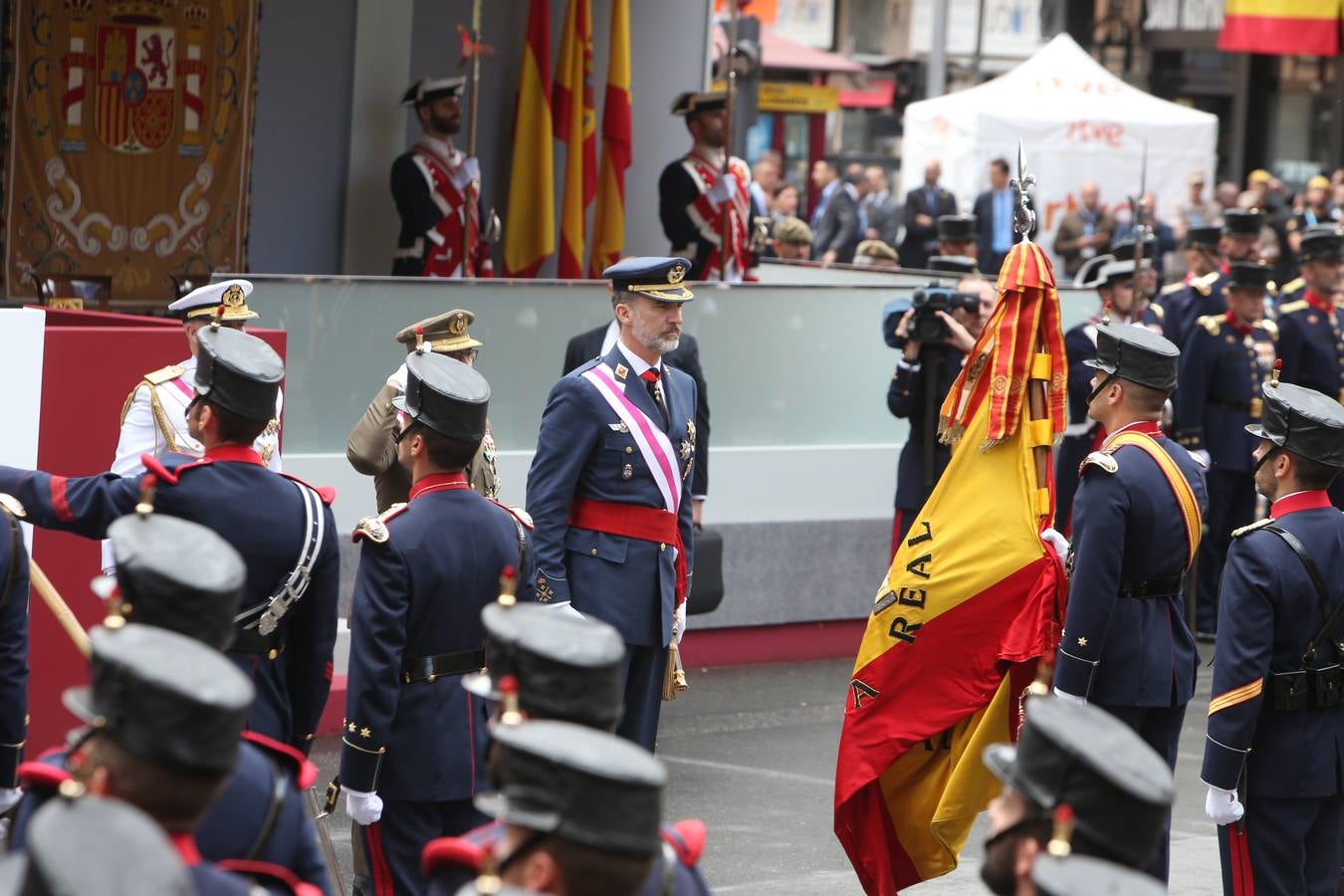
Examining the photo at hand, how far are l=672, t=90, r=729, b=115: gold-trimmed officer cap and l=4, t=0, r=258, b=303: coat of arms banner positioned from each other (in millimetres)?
2479

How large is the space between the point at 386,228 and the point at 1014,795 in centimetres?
963

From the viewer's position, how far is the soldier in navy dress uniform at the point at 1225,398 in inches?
442

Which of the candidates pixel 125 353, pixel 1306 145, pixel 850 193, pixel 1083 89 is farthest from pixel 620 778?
pixel 1306 145

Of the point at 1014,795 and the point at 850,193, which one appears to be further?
the point at 850,193

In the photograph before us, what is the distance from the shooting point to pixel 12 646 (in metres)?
4.81

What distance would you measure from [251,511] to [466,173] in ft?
22.3

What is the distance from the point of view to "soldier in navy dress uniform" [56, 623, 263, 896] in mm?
2664

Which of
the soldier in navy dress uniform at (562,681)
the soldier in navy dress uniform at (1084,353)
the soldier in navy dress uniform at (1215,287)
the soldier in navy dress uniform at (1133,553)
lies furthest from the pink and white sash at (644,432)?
the soldier in navy dress uniform at (1215,287)

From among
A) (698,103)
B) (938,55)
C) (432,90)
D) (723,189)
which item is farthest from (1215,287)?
(938,55)

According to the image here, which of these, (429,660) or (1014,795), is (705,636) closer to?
(429,660)

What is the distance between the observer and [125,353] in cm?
711

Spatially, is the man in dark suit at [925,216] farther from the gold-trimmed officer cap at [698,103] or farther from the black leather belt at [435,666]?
the black leather belt at [435,666]

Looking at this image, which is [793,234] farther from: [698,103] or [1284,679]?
[1284,679]

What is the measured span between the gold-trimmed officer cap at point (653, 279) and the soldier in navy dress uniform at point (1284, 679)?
184 centimetres
